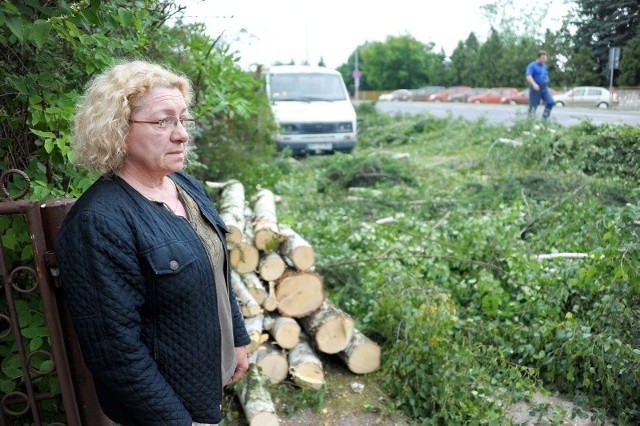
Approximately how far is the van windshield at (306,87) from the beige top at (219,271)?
394 inches

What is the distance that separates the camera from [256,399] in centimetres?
315

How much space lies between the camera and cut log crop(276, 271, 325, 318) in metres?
3.90

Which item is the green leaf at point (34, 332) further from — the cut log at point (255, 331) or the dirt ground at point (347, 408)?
the cut log at point (255, 331)

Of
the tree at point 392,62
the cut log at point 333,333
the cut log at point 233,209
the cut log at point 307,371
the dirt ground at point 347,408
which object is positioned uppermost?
the tree at point 392,62

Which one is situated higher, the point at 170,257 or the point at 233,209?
the point at 170,257

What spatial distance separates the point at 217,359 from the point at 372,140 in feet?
44.5

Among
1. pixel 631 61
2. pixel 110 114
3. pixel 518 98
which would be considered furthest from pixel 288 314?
pixel 518 98

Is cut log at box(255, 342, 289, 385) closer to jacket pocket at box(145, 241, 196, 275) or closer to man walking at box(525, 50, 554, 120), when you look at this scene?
jacket pocket at box(145, 241, 196, 275)

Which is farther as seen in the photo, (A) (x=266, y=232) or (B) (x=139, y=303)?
(A) (x=266, y=232)

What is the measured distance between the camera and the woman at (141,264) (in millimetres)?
1589

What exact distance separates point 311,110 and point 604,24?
7.27 m

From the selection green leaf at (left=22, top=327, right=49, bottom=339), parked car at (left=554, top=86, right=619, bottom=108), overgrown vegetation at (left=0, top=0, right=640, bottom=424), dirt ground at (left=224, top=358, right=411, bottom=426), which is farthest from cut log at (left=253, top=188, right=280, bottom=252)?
parked car at (left=554, top=86, right=619, bottom=108)

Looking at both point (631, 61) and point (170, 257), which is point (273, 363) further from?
point (631, 61)

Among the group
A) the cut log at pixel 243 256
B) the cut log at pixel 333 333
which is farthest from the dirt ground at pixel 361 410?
the cut log at pixel 243 256
